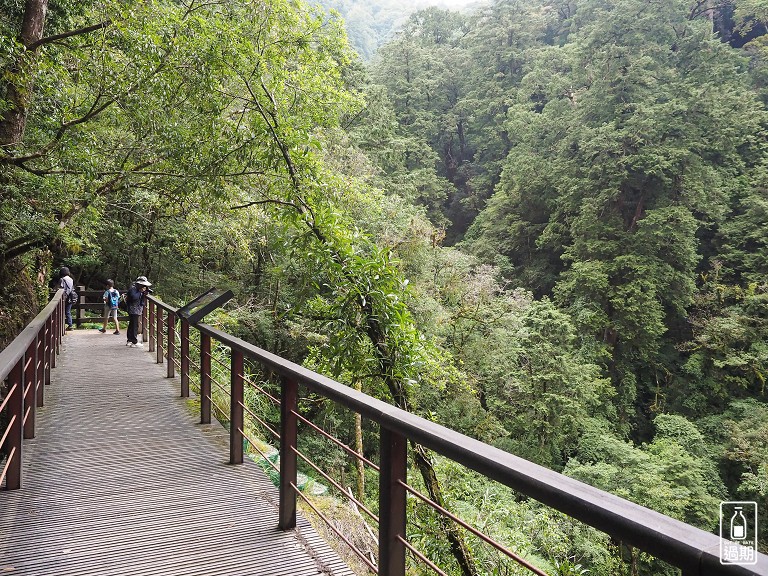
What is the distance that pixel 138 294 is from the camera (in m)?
9.77

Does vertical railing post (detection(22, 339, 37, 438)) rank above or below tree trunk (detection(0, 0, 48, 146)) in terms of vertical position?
below

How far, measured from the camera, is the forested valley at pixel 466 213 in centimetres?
488

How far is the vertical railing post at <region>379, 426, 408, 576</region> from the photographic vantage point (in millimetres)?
1702

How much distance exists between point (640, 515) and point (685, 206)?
23185 mm

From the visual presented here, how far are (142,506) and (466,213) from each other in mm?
30834

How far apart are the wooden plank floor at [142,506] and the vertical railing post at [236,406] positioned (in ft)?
0.32

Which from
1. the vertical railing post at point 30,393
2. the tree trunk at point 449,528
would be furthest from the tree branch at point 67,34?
the tree trunk at point 449,528

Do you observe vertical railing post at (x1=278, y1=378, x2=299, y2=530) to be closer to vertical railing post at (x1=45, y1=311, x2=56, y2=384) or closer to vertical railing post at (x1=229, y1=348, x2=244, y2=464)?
vertical railing post at (x1=229, y1=348, x2=244, y2=464)

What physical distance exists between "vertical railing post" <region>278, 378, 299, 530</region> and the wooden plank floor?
0.41 ft

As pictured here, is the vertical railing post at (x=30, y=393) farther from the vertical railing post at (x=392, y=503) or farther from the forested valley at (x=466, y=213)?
the vertical railing post at (x=392, y=503)

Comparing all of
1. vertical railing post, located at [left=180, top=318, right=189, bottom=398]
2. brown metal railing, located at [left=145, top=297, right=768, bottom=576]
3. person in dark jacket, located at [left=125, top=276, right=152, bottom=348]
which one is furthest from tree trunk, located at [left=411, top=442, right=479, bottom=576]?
person in dark jacket, located at [left=125, top=276, right=152, bottom=348]

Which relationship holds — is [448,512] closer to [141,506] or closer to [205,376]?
[141,506]

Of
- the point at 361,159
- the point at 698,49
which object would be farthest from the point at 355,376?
the point at 698,49

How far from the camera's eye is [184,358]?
565 centimetres
